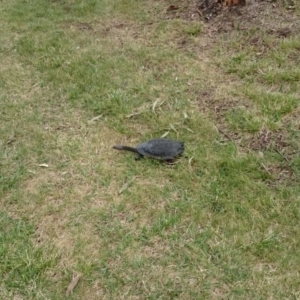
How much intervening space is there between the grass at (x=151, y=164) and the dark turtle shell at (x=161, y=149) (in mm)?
59

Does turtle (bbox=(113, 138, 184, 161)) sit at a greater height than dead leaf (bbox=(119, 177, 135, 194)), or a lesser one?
greater

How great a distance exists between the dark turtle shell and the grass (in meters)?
0.06

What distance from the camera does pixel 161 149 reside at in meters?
2.71

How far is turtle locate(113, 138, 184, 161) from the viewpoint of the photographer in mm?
2707

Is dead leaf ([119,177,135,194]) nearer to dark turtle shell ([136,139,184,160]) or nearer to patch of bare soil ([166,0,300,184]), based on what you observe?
dark turtle shell ([136,139,184,160])

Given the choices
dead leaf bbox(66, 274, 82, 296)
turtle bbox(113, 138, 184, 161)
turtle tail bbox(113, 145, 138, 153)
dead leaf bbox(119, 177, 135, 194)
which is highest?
turtle bbox(113, 138, 184, 161)

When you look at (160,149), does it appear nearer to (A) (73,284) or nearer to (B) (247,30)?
(A) (73,284)

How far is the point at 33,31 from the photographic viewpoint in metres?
4.50

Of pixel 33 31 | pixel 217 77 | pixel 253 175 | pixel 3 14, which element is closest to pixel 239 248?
pixel 253 175

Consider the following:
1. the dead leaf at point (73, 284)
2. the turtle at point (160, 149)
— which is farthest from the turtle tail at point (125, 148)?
the dead leaf at point (73, 284)

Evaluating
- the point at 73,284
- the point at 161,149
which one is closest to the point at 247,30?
the point at 161,149

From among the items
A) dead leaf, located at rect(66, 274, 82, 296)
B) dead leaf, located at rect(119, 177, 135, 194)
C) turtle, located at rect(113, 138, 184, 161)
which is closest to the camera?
dead leaf, located at rect(66, 274, 82, 296)

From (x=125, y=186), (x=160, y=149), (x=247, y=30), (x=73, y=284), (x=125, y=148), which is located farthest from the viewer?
(x=247, y=30)

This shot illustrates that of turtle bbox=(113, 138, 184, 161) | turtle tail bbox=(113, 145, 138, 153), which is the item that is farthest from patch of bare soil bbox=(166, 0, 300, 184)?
turtle tail bbox=(113, 145, 138, 153)
